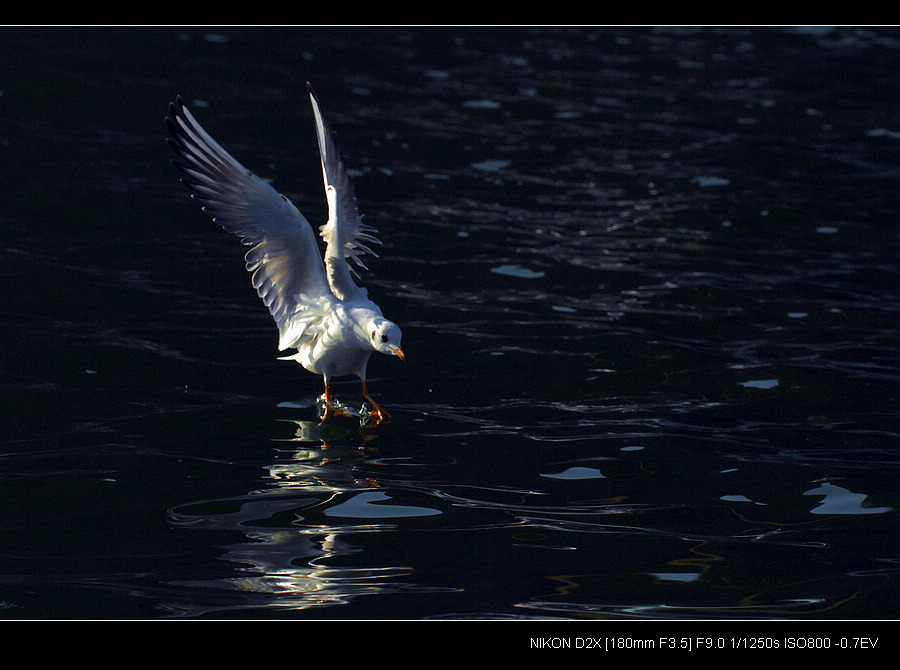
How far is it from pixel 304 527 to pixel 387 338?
70.5 inches

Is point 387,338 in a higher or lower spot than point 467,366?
higher

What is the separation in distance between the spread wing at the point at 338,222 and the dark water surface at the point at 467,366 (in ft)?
3.20

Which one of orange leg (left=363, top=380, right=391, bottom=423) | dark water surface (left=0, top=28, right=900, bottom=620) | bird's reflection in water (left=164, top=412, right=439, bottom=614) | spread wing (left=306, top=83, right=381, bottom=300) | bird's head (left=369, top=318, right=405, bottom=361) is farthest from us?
spread wing (left=306, top=83, right=381, bottom=300)

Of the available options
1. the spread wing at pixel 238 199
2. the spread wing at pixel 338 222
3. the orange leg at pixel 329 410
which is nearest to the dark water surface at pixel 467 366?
the orange leg at pixel 329 410

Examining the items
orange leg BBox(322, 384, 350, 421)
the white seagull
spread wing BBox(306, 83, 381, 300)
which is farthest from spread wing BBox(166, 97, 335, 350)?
orange leg BBox(322, 384, 350, 421)

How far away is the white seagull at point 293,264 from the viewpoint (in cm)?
846

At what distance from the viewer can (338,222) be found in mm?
9148

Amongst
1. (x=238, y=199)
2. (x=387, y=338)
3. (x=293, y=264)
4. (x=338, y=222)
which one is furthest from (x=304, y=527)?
(x=338, y=222)

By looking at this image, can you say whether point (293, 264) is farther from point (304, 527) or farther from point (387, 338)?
point (304, 527)

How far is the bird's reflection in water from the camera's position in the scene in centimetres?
630

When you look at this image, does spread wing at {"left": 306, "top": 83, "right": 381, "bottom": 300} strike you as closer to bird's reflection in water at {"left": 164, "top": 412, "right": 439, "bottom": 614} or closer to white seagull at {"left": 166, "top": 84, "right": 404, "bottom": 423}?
white seagull at {"left": 166, "top": 84, "right": 404, "bottom": 423}

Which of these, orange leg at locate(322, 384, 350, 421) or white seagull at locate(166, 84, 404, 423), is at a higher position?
white seagull at locate(166, 84, 404, 423)

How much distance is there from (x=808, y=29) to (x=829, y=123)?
1011 cm

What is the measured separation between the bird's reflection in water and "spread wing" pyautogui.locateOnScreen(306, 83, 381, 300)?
133cm
